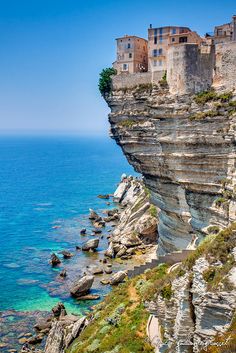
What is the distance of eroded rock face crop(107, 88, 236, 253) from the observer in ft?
113

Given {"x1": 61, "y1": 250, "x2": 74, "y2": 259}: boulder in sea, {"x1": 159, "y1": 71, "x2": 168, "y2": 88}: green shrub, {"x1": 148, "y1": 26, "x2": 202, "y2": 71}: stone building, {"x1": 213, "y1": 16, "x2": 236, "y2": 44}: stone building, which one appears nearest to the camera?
{"x1": 213, "y1": 16, "x2": 236, "y2": 44}: stone building

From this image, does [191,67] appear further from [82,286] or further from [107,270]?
[107,270]

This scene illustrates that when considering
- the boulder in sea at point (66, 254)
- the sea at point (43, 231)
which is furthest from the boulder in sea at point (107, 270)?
the boulder in sea at point (66, 254)

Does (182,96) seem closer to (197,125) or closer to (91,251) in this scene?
(197,125)

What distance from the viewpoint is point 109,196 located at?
332ft

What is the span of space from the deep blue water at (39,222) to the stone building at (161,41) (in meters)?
25.2

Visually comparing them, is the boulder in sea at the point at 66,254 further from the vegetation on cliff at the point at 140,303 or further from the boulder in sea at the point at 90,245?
the vegetation on cliff at the point at 140,303

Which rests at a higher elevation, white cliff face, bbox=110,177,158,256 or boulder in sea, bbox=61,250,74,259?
white cliff face, bbox=110,177,158,256

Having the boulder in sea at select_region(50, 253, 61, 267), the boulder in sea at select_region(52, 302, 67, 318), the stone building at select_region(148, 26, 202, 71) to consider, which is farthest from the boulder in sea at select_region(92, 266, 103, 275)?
the stone building at select_region(148, 26, 202, 71)

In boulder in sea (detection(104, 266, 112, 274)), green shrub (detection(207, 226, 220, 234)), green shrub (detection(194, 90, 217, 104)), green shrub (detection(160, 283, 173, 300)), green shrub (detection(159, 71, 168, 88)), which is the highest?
green shrub (detection(159, 71, 168, 88))

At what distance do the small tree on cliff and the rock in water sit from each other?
20943 millimetres

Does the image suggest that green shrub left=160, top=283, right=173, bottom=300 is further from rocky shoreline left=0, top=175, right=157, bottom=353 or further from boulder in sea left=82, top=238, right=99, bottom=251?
boulder in sea left=82, top=238, right=99, bottom=251

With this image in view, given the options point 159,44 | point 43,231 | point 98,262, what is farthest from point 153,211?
point 159,44

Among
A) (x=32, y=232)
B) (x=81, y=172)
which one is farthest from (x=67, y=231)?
(x=81, y=172)
